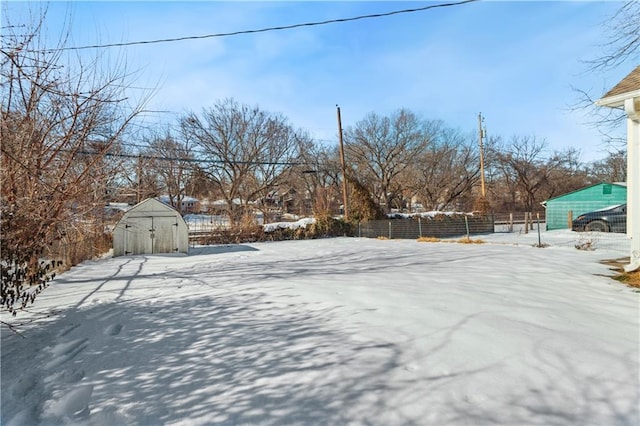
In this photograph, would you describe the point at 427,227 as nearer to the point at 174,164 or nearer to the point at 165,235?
the point at 165,235

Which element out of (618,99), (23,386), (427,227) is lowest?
(23,386)

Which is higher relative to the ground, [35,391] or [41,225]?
[41,225]

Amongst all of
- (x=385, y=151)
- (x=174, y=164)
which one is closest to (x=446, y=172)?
(x=385, y=151)

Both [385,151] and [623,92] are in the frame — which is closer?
[623,92]

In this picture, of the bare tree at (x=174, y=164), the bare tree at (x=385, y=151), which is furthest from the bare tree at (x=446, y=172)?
the bare tree at (x=174, y=164)

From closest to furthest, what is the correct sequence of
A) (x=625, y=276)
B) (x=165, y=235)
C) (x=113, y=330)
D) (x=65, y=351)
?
(x=65, y=351)
(x=113, y=330)
(x=625, y=276)
(x=165, y=235)

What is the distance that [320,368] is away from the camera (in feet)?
8.10

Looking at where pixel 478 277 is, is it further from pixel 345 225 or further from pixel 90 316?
pixel 345 225

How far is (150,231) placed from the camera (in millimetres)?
11859

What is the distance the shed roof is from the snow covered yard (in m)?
3.15

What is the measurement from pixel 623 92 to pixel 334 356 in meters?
6.51

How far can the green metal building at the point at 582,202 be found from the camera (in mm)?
17141

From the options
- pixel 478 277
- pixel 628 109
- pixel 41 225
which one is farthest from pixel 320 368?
pixel 628 109

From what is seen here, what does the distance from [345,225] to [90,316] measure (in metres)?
14.5
